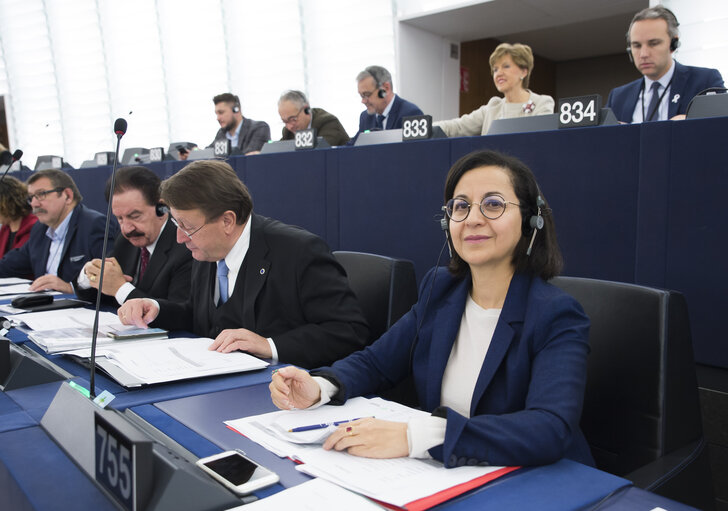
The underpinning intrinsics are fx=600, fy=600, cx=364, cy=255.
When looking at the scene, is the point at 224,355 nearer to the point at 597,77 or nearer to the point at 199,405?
the point at 199,405

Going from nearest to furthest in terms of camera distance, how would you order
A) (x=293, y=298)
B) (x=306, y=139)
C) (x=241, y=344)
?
(x=241, y=344) < (x=293, y=298) < (x=306, y=139)

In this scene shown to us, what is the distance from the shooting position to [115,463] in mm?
720

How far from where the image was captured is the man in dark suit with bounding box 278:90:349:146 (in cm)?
493

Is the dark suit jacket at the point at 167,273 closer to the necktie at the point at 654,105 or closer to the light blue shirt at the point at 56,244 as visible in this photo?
the light blue shirt at the point at 56,244

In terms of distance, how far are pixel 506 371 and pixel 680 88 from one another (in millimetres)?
2751

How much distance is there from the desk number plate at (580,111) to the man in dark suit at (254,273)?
1161mm

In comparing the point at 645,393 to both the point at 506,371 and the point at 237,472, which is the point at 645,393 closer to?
the point at 506,371

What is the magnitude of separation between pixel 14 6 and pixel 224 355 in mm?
10304

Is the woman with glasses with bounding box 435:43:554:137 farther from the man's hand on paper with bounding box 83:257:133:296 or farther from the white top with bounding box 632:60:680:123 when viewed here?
the man's hand on paper with bounding box 83:257:133:296

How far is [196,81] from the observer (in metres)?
7.99

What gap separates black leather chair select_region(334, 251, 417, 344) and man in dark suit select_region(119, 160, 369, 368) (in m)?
0.09

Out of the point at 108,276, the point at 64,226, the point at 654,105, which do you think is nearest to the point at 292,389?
the point at 108,276

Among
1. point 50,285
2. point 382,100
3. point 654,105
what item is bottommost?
point 50,285

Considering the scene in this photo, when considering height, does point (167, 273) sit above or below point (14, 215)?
below
